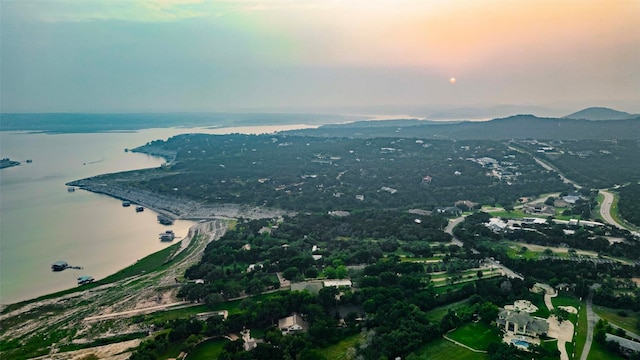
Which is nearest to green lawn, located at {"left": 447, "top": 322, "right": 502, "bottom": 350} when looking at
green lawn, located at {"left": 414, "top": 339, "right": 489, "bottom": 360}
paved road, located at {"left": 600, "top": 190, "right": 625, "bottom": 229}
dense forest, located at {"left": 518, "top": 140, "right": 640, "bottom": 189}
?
green lawn, located at {"left": 414, "top": 339, "right": 489, "bottom": 360}

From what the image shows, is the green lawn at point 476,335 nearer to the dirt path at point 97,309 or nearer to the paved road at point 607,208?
the dirt path at point 97,309

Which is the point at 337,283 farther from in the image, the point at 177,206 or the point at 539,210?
the point at 177,206

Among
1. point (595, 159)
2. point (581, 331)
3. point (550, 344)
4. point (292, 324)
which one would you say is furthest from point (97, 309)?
point (595, 159)

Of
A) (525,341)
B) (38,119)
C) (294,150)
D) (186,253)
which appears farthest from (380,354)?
(38,119)

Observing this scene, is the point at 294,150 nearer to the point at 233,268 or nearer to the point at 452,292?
the point at 233,268

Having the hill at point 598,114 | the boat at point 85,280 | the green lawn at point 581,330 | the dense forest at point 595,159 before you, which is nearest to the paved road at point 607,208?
the dense forest at point 595,159
